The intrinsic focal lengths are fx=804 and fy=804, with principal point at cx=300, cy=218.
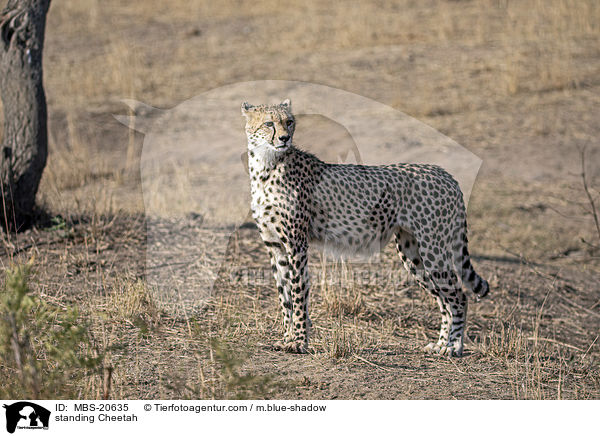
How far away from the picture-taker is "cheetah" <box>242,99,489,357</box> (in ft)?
16.5

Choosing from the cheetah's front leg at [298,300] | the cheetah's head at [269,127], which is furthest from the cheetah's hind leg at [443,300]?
the cheetah's head at [269,127]

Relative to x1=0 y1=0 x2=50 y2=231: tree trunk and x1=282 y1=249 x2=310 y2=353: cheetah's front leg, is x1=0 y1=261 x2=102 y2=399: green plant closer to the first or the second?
x1=282 y1=249 x2=310 y2=353: cheetah's front leg

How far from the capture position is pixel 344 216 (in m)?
5.26

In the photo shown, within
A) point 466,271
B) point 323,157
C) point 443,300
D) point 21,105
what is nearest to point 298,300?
point 443,300

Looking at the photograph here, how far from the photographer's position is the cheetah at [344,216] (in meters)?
5.03

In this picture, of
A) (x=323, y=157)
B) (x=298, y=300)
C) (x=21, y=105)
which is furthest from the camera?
(x=323, y=157)

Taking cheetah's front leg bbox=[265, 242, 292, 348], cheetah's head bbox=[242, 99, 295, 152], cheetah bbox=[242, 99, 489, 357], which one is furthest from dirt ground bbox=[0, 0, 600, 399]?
cheetah's head bbox=[242, 99, 295, 152]

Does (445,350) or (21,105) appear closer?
(445,350)

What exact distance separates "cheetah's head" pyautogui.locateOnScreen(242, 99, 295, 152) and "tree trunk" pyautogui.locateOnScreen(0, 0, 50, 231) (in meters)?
2.70

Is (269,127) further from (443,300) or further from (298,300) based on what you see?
(443,300)

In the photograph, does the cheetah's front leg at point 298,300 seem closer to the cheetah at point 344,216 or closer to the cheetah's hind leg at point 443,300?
the cheetah at point 344,216

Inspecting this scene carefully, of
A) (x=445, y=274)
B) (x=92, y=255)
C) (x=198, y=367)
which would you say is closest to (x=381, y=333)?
(x=445, y=274)
